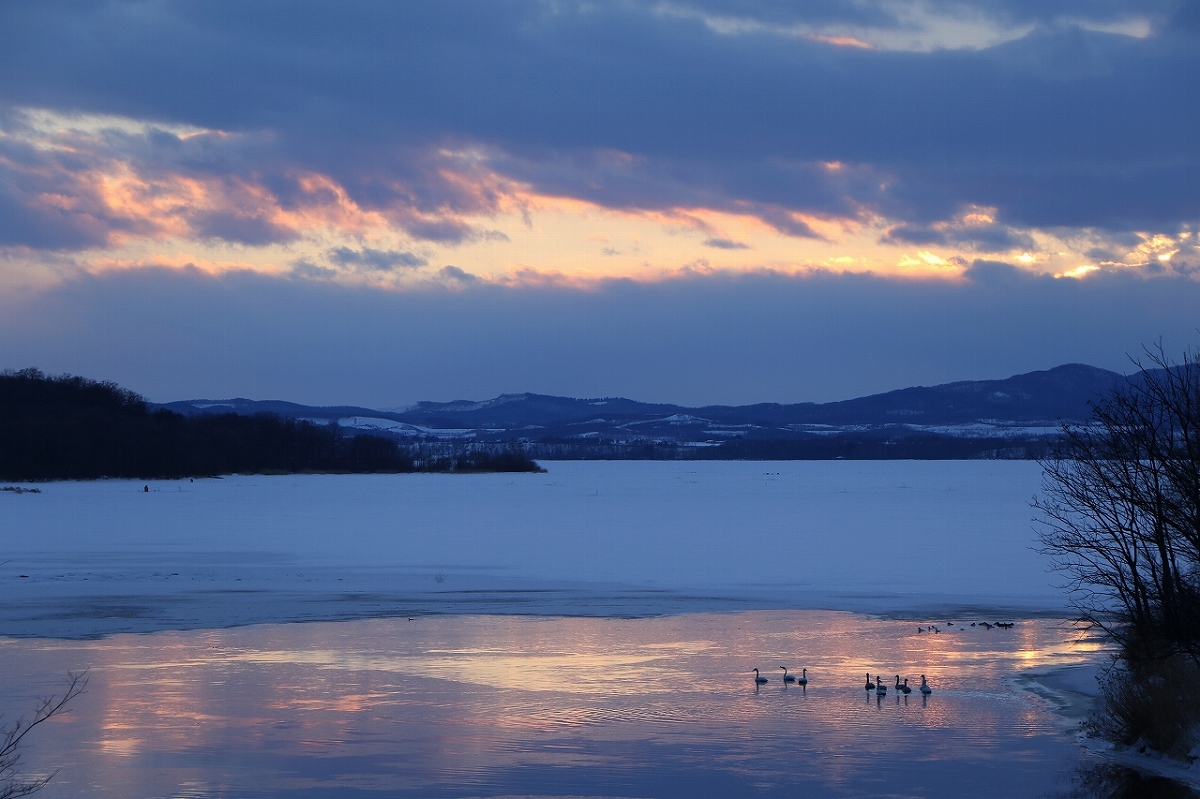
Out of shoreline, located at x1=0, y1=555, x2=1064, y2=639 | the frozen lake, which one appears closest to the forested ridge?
the frozen lake

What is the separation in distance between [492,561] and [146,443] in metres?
76.1

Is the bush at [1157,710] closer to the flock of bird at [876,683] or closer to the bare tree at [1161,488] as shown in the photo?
the bare tree at [1161,488]

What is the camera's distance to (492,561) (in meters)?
27.1

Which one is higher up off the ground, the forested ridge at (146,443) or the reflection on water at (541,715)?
the forested ridge at (146,443)

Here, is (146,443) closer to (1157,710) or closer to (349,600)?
(349,600)

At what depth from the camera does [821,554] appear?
94.2ft

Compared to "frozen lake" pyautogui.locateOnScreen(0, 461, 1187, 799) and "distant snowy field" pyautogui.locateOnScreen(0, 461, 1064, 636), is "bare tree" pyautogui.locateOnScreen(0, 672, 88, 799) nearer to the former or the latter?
"frozen lake" pyautogui.locateOnScreen(0, 461, 1187, 799)

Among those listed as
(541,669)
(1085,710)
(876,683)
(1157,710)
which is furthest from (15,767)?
(1085,710)

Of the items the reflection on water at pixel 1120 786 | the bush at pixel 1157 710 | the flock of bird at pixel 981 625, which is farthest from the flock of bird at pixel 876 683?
the flock of bird at pixel 981 625

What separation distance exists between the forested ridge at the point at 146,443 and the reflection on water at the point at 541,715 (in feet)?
255

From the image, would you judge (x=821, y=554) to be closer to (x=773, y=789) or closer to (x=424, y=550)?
(x=424, y=550)

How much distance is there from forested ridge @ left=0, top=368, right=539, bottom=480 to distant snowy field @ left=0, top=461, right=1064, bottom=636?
3849 cm

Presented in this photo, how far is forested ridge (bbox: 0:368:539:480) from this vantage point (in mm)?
87188

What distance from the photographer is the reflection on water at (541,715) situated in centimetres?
913
